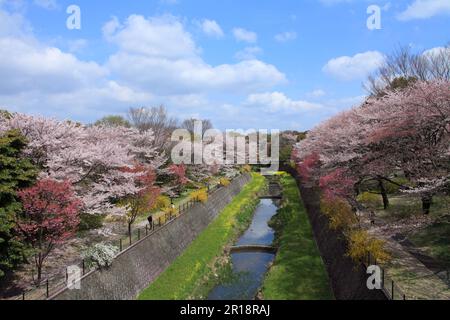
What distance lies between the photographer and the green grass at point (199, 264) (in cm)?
1912

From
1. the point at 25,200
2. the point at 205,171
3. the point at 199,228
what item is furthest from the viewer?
the point at 205,171

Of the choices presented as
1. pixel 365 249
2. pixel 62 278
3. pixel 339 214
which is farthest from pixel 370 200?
pixel 62 278

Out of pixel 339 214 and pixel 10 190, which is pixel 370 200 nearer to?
pixel 339 214

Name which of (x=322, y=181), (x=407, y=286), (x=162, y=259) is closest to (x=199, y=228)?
(x=162, y=259)

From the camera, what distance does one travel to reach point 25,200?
15.5 meters

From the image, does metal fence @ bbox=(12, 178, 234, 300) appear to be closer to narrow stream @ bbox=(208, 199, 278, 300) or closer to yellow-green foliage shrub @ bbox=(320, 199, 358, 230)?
narrow stream @ bbox=(208, 199, 278, 300)

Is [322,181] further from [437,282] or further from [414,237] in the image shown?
[437,282]

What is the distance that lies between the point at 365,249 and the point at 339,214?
6660 mm

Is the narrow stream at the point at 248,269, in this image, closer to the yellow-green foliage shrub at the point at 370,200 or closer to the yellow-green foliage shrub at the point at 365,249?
the yellow-green foliage shrub at the point at 365,249

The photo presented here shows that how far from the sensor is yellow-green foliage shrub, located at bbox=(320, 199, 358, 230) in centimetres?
2245

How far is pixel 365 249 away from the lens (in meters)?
17.0

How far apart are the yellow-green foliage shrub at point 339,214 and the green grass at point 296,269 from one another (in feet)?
8.36

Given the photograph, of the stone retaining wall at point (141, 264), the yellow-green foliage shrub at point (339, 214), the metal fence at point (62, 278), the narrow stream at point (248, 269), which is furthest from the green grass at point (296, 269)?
the metal fence at point (62, 278)
